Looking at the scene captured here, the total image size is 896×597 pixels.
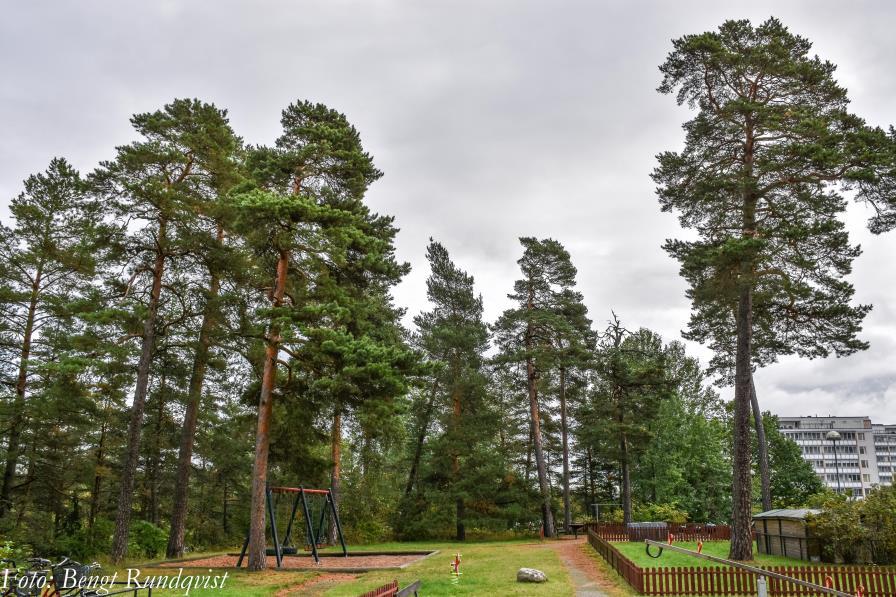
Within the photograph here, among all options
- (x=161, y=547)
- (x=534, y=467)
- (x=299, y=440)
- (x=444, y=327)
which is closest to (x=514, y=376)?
(x=444, y=327)

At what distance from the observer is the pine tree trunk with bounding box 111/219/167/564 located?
18.4 meters

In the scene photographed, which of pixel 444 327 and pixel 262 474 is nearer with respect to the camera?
pixel 262 474

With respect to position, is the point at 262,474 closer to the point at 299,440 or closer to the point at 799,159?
the point at 299,440

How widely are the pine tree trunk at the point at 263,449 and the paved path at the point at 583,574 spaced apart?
929 cm

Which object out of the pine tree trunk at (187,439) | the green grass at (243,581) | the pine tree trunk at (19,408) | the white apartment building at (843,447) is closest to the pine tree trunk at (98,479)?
the pine tree trunk at (19,408)

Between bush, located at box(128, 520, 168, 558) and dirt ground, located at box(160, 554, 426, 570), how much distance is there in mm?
4826

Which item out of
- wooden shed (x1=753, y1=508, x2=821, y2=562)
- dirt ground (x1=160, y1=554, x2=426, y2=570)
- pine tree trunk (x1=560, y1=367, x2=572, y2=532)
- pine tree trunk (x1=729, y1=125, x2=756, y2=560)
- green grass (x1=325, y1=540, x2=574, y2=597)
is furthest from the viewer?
pine tree trunk (x1=560, y1=367, x2=572, y2=532)

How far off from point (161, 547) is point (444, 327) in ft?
57.2

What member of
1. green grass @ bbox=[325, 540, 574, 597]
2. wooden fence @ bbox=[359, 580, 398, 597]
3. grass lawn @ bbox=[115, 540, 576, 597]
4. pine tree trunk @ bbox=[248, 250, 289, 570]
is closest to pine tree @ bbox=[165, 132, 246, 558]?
pine tree trunk @ bbox=[248, 250, 289, 570]

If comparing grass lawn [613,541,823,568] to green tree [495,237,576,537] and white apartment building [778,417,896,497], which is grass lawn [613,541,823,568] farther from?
white apartment building [778,417,896,497]

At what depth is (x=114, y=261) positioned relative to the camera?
799 inches

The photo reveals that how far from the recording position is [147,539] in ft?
79.4

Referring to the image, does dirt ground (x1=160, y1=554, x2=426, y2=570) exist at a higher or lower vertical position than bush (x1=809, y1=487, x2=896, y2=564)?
lower

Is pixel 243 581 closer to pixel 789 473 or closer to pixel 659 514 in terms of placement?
pixel 659 514
